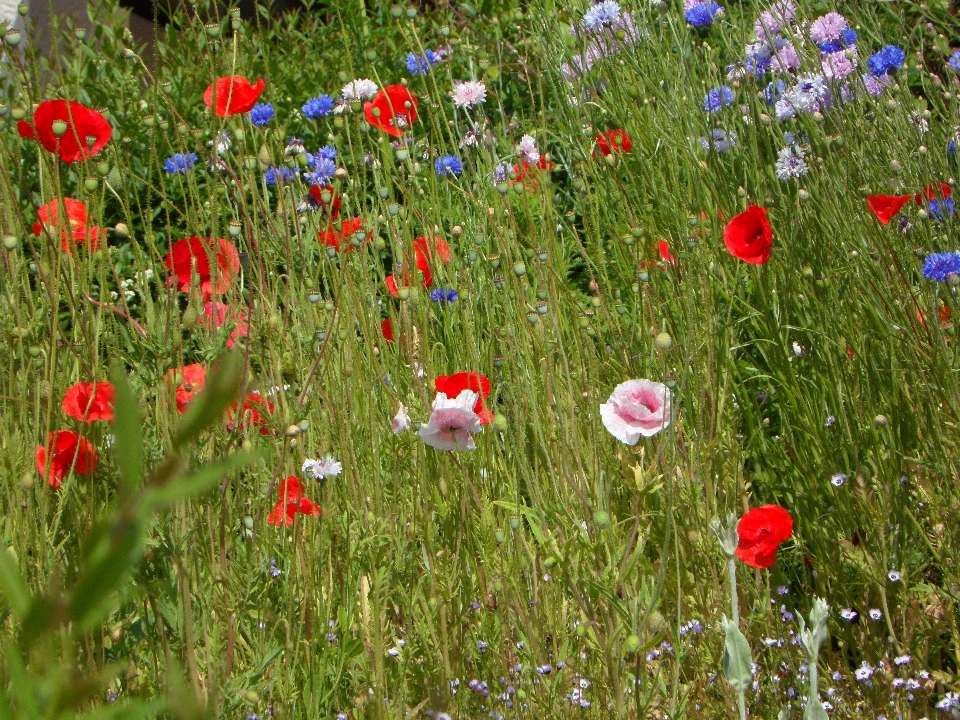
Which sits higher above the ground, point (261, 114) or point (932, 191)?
point (261, 114)

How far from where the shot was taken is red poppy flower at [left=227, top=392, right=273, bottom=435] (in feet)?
5.17

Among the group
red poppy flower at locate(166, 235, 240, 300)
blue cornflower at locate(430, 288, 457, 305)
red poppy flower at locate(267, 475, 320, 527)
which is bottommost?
red poppy flower at locate(267, 475, 320, 527)

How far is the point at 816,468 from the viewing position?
189 centimetres

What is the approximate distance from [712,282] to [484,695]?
3.40 feet

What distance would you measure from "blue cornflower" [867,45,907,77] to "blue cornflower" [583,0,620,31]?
77 cm

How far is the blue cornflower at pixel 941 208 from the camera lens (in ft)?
5.68

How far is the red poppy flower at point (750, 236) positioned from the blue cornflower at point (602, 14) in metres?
1.07

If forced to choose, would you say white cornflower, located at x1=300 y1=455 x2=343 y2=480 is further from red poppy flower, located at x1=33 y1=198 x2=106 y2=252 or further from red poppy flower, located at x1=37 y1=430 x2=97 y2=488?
red poppy flower, located at x1=33 y1=198 x2=106 y2=252

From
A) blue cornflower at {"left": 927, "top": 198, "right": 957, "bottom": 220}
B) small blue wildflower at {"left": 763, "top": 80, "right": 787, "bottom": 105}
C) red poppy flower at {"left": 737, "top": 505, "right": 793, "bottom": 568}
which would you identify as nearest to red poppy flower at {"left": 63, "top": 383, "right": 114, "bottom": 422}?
red poppy flower at {"left": 737, "top": 505, "right": 793, "bottom": 568}

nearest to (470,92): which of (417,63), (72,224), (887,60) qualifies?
(417,63)

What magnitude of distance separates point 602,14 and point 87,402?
6.25ft

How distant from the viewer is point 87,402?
1480 millimetres

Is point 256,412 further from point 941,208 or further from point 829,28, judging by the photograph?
point 829,28

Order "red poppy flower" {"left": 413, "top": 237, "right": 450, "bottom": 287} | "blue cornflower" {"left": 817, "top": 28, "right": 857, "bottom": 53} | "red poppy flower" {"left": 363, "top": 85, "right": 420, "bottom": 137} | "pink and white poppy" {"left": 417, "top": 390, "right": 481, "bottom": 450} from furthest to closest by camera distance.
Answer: "blue cornflower" {"left": 817, "top": 28, "right": 857, "bottom": 53}
"red poppy flower" {"left": 363, "top": 85, "right": 420, "bottom": 137}
"red poppy flower" {"left": 413, "top": 237, "right": 450, "bottom": 287}
"pink and white poppy" {"left": 417, "top": 390, "right": 481, "bottom": 450}
